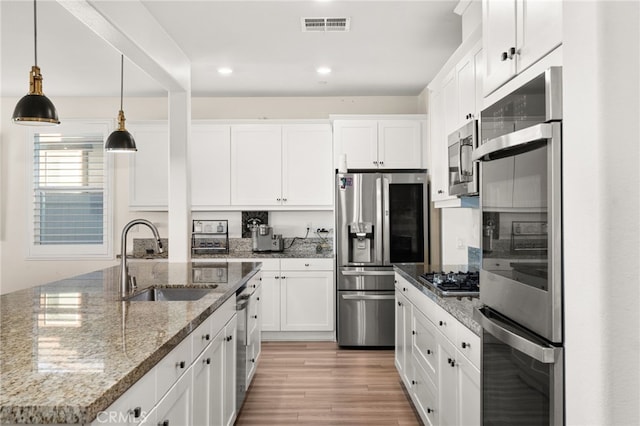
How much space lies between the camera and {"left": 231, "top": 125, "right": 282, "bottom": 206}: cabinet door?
552 centimetres

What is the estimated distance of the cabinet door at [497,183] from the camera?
1604mm

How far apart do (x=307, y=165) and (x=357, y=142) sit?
0.64 m

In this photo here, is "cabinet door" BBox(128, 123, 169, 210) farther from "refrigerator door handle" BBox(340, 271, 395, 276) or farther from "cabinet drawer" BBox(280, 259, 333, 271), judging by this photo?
"refrigerator door handle" BBox(340, 271, 395, 276)

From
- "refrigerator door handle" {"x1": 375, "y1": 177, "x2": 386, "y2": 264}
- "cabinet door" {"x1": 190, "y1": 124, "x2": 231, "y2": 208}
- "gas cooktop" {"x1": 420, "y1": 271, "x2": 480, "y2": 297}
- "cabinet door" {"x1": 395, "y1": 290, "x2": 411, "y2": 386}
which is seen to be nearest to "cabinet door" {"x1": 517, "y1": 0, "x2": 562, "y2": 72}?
"gas cooktop" {"x1": 420, "y1": 271, "x2": 480, "y2": 297}

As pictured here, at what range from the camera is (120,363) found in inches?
51.2

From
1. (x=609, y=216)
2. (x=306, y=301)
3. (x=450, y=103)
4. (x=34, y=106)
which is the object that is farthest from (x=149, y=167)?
(x=609, y=216)

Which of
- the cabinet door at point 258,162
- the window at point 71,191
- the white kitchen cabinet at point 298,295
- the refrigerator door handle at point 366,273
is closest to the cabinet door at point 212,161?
the cabinet door at point 258,162

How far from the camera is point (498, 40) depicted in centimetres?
184

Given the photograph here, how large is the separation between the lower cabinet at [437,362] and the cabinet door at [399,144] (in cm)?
185

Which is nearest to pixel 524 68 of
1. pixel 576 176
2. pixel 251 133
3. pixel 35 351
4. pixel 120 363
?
pixel 576 176

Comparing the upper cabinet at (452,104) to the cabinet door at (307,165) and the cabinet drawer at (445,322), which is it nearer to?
the cabinet drawer at (445,322)

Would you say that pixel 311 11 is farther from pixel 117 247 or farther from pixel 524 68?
pixel 117 247

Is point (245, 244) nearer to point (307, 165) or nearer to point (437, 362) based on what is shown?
point (307, 165)

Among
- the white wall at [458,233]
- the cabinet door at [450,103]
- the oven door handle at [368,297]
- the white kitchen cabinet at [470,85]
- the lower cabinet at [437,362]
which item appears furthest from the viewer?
the oven door handle at [368,297]
